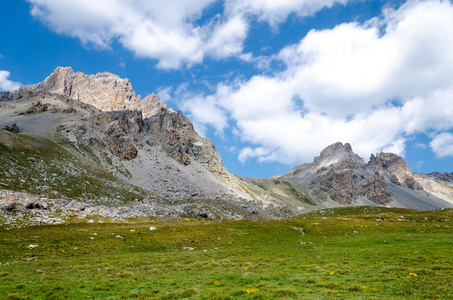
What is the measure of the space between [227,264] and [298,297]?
612 inches

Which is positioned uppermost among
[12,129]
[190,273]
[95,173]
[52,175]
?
[12,129]

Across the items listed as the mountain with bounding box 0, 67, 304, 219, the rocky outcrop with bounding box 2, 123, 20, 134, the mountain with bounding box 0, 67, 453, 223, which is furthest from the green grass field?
the rocky outcrop with bounding box 2, 123, 20, 134

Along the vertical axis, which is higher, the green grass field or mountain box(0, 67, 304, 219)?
mountain box(0, 67, 304, 219)

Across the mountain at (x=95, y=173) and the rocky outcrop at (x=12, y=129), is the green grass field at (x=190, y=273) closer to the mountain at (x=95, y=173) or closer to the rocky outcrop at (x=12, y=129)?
the mountain at (x=95, y=173)

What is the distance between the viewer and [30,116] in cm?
17938

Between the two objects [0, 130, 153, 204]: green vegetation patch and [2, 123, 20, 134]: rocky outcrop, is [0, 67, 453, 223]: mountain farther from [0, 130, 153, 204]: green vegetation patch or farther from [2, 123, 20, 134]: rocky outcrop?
[2, 123, 20, 134]: rocky outcrop

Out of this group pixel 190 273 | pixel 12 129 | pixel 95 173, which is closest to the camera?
pixel 190 273

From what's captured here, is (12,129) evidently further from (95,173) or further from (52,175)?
(52,175)

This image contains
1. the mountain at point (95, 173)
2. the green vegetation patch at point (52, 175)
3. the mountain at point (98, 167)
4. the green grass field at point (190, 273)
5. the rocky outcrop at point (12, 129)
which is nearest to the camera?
the green grass field at point (190, 273)

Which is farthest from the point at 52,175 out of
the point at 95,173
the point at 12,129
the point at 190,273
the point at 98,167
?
the point at 190,273

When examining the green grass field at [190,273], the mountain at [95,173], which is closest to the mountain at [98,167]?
the mountain at [95,173]

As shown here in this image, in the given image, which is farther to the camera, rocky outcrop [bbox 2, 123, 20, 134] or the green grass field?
rocky outcrop [bbox 2, 123, 20, 134]

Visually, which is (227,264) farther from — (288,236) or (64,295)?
(288,236)

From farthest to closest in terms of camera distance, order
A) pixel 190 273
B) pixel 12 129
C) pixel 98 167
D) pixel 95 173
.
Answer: pixel 12 129, pixel 98 167, pixel 95 173, pixel 190 273
